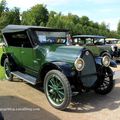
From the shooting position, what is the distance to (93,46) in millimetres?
14250

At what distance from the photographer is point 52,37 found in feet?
26.2

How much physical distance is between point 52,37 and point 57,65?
1.81 meters

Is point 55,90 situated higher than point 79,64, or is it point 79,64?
point 79,64

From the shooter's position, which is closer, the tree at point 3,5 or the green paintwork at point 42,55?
the green paintwork at point 42,55

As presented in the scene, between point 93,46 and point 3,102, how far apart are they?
8222 mm

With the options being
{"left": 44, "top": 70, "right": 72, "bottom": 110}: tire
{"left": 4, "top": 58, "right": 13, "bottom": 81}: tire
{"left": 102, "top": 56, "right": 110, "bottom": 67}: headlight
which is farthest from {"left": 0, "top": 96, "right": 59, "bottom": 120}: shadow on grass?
{"left": 4, "top": 58, "right": 13, "bottom": 81}: tire

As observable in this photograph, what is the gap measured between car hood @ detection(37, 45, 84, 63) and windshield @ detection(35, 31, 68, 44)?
0.52m

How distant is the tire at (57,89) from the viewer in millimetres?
6059

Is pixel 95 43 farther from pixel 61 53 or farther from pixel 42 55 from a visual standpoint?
pixel 61 53

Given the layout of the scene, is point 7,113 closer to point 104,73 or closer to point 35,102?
point 35,102

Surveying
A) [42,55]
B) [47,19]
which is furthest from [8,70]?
[47,19]

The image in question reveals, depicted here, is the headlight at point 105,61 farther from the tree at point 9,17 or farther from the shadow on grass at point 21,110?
the tree at point 9,17

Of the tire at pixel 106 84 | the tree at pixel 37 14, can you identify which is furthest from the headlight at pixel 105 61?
the tree at pixel 37 14

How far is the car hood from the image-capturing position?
651 cm
